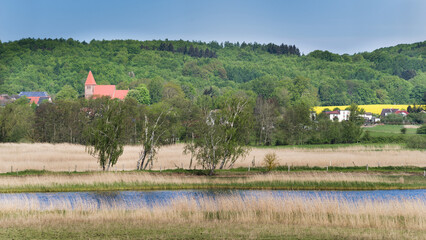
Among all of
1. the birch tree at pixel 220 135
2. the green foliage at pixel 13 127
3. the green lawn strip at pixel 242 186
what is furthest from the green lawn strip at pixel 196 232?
the green foliage at pixel 13 127

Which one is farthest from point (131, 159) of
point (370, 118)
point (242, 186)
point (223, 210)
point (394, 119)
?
point (370, 118)

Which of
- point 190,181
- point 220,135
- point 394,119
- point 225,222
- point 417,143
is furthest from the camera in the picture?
point 394,119

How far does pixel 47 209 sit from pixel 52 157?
35.3 meters

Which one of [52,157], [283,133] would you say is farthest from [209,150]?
[283,133]

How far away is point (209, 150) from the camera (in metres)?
51.4

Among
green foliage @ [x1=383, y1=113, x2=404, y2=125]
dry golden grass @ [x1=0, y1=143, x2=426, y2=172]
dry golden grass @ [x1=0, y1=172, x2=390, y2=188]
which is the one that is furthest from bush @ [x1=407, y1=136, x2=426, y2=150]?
green foliage @ [x1=383, y1=113, x2=404, y2=125]

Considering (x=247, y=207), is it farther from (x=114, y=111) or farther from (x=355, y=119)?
(x=355, y=119)

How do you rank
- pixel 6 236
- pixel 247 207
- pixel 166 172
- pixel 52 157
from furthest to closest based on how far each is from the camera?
pixel 52 157 < pixel 166 172 < pixel 247 207 < pixel 6 236

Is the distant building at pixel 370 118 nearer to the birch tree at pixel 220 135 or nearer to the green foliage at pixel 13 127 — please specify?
the green foliage at pixel 13 127

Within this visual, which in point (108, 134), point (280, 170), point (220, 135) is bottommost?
point (280, 170)

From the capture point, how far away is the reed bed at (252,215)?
27.4m

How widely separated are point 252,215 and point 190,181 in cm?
1824

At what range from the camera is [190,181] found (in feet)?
153

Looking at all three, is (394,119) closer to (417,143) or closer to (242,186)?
(417,143)
